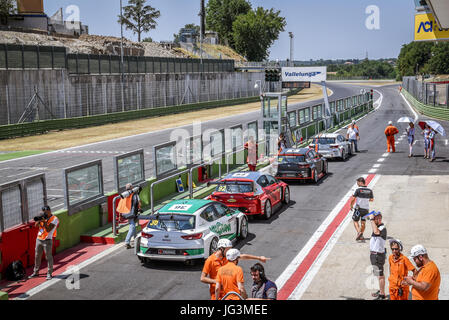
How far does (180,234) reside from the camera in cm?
1359

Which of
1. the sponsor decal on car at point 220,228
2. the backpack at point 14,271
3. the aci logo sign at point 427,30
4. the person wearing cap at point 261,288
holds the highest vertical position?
the aci logo sign at point 427,30

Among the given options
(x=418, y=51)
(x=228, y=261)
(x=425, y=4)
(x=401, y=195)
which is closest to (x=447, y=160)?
(x=401, y=195)

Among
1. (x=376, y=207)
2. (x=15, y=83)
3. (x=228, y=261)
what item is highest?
(x=15, y=83)

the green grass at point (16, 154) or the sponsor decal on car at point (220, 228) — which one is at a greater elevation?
the sponsor decal on car at point (220, 228)

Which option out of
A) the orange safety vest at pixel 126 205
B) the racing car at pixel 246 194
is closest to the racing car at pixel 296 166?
the racing car at pixel 246 194

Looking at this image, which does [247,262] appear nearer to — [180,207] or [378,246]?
[180,207]

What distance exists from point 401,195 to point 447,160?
10668 millimetres

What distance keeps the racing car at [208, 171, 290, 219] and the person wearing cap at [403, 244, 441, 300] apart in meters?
9.30

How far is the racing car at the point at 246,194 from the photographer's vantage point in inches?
705

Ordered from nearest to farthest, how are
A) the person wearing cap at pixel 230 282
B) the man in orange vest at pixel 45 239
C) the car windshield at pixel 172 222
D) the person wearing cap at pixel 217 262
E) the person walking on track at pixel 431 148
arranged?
the person wearing cap at pixel 230 282, the person wearing cap at pixel 217 262, the man in orange vest at pixel 45 239, the car windshield at pixel 172 222, the person walking on track at pixel 431 148

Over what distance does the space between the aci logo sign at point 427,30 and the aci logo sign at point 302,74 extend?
1659cm

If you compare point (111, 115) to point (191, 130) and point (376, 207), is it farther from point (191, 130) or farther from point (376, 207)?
point (376, 207)

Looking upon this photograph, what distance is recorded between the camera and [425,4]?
17750 mm

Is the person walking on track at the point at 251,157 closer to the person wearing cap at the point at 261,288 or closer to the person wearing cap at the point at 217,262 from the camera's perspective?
the person wearing cap at the point at 217,262
